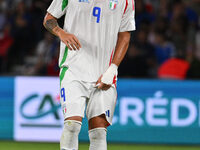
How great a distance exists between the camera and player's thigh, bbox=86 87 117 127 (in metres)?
5.02

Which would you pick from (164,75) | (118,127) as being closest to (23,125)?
(118,127)

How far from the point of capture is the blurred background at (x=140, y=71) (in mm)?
8711

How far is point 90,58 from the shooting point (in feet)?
16.6

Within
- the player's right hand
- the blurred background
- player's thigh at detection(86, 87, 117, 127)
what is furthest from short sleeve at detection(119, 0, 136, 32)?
the blurred background

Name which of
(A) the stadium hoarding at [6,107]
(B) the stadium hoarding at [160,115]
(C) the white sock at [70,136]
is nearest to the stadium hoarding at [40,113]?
(A) the stadium hoarding at [6,107]

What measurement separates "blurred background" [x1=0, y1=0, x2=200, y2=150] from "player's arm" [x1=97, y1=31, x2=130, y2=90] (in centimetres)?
346

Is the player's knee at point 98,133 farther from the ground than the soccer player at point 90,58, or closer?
closer

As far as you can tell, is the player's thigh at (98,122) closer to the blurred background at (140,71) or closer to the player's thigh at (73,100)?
the player's thigh at (73,100)

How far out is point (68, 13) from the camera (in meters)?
5.06

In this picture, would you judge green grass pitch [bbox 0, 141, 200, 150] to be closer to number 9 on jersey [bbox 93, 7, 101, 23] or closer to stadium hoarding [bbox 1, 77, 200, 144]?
stadium hoarding [bbox 1, 77, 200, 144]

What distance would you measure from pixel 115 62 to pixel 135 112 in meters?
3.67

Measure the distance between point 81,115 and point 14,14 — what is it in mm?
6980

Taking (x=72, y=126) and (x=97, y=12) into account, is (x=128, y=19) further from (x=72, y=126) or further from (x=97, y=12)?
(x=72, y=126)

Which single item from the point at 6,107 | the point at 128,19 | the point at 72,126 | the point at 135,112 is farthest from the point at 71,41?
the point at 6,107
